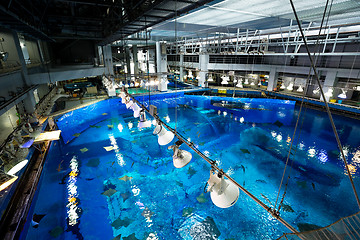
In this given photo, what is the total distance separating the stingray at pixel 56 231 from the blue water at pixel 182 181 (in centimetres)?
2

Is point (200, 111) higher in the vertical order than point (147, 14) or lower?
lower

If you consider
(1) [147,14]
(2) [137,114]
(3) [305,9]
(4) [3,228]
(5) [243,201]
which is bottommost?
(5) [243,201]

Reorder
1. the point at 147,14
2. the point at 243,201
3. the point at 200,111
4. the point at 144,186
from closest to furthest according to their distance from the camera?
the point at 147,14, the point at 243,201, the point at 144,186, the point at 200,111

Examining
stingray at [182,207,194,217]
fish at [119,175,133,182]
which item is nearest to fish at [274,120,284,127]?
stingray at [182,207,194,217]

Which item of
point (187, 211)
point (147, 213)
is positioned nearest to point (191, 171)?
point (187, 211)

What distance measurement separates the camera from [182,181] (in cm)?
766

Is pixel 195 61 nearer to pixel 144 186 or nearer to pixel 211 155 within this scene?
pixel 211 155

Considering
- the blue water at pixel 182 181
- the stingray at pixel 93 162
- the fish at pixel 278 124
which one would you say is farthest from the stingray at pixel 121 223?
the fish at pixel 278 124

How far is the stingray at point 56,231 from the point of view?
5.28 meters

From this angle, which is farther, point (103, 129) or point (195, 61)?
point (195, 61)

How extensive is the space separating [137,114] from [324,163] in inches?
378

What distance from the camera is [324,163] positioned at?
28.9 ft

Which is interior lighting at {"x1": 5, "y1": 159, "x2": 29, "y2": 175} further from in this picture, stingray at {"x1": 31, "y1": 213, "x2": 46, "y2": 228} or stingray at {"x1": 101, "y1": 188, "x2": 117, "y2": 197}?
stingray at {"x1": 101, "y1": 188, "x2": 117, "y2": 197}

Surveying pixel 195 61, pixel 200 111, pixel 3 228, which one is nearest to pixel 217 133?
pixel 200 111
